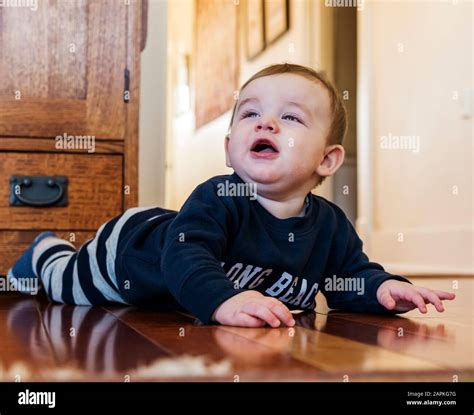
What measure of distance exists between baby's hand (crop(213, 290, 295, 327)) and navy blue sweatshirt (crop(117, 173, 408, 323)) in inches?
0.5

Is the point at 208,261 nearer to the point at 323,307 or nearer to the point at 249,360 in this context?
the point at 249,360

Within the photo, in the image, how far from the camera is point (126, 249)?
1.30 meters

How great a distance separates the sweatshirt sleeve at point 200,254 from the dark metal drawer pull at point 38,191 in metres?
0.64

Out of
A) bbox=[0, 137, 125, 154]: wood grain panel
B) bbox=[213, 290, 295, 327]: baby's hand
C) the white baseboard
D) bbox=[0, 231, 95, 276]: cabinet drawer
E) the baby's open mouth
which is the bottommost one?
the white baseboard

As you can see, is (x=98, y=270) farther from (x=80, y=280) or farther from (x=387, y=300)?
(x=387, y=300)

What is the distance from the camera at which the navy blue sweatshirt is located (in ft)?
3.30

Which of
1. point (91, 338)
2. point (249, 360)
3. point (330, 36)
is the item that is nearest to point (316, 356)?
point (249, 360)

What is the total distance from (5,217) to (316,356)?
1116mm

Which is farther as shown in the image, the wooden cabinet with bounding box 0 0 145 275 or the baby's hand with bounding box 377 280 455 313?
the wooden cabinet with bounding box 0 0 145 275

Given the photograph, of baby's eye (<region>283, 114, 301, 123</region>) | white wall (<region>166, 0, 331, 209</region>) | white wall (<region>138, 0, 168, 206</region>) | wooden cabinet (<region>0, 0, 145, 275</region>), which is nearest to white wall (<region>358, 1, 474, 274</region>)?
white wall (<region>166, 0, 331, 209</region>)

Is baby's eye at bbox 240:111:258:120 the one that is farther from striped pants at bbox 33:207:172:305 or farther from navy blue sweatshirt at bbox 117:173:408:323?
striped pants at bbox 33:207:172:305

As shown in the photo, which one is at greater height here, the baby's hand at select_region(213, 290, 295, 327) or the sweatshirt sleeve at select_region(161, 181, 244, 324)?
the sweatshirt sleeve at select_region(161, 181, 244, 324)

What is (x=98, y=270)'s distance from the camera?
1.40 m

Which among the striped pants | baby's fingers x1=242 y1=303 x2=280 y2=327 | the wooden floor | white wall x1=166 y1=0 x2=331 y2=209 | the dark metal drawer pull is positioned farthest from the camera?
white wall x1=166 y1=0 x2=331 y2=209
